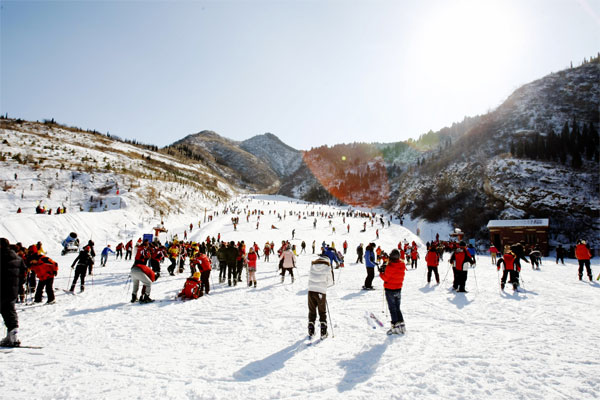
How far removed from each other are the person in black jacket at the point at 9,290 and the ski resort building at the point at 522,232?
43.0 metres

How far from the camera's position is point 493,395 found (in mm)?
3480

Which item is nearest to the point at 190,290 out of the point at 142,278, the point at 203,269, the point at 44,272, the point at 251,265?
the point at 203,269

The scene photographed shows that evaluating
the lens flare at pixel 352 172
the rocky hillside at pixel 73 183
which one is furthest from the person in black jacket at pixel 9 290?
the lens flare at pixel 352 172

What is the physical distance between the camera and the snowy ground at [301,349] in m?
3.68

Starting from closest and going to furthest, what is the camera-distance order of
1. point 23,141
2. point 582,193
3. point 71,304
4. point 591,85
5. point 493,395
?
1. point 493,395
2. point 71,304
3. point 582,193
4. point 23,141
5. point 591,85

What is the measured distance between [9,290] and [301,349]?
17.4 feet

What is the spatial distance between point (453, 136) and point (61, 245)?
138 m

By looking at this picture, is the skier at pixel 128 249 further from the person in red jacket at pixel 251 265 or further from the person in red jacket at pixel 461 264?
the person in red jacket at pixel 461 264

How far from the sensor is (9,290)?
4934mm

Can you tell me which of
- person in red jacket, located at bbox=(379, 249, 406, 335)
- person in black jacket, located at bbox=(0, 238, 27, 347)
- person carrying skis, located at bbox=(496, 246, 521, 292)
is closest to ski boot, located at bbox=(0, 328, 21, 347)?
person in black jacket, located at bbox=(0, 238, 27, 347)

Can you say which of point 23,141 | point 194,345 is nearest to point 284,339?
point 194,345

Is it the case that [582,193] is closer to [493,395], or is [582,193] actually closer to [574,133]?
[574,133]

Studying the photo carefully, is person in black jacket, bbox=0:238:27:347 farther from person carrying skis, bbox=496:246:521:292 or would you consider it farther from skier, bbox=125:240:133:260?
skier, bbox=125:240:133:260

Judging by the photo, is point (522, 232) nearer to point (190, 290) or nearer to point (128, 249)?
point (190, 290)
